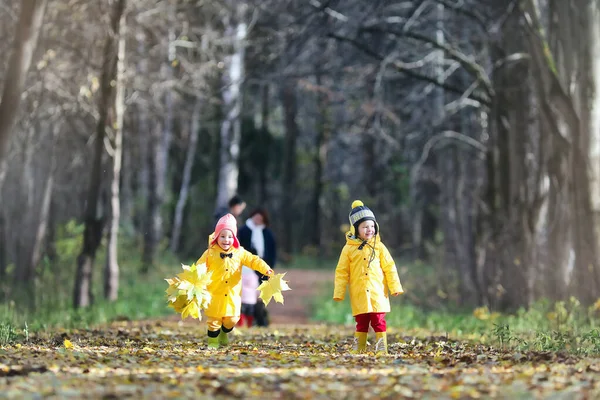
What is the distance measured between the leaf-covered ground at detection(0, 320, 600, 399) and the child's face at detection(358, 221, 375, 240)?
4.29 ft

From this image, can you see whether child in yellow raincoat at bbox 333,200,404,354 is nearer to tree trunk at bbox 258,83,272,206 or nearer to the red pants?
the red pants

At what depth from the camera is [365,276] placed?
10633 millimetres

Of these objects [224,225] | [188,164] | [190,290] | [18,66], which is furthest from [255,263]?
[188,164]

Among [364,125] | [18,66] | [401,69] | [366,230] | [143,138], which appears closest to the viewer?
[366,230]

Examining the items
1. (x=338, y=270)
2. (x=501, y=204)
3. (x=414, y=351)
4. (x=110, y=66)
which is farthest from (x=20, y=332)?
(x=501, y=204)

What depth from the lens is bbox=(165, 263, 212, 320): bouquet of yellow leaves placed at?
1044 centimetres

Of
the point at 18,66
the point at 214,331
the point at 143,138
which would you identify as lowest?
the point at 214,331

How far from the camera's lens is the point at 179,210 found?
37875mm

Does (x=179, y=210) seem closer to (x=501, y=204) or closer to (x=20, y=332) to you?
(x=501, y=204)

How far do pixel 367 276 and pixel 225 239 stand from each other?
168cm

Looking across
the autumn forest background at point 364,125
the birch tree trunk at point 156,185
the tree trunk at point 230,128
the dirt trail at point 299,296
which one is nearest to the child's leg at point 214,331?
the autumn forest background at point 364,125

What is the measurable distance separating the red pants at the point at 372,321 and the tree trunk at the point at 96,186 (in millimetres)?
9036

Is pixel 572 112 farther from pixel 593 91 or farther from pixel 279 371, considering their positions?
pixel 279 371

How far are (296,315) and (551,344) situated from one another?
12223 millimetres
